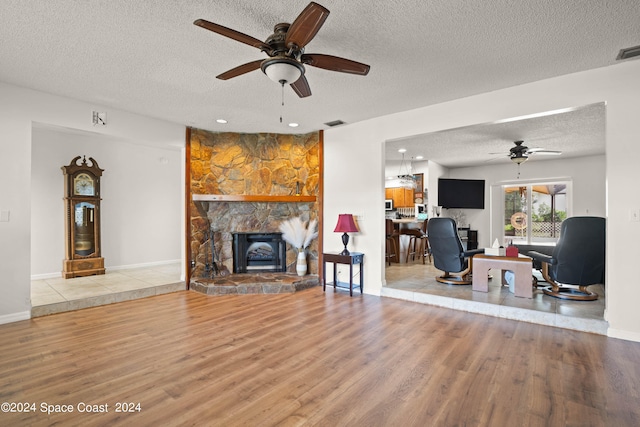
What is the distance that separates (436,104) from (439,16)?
6.48 ft

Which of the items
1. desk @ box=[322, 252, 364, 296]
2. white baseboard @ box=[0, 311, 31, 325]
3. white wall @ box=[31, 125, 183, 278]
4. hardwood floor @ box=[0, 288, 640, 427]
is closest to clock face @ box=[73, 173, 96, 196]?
white wall @ box=[31, 125, 183, 278]

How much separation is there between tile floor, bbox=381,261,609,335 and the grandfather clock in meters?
4.96

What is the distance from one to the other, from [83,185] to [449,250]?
6.10 m

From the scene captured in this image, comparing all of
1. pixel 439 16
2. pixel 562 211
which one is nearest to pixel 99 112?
pixel 439 16

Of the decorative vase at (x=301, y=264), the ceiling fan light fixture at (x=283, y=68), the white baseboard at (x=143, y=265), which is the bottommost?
the white baseboard at (x=143, y=265)

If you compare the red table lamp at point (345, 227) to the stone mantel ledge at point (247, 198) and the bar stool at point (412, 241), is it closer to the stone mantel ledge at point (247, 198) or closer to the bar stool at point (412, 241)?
the stone mantel ledge at point (247, 198)

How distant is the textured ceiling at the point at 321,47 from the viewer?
237cm

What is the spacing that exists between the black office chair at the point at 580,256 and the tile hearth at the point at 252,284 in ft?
11.0

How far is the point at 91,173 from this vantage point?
18.6ft

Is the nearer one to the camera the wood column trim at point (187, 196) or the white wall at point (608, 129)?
the white wall at point (608, 129)

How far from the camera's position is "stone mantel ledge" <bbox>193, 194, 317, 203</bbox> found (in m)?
5.31

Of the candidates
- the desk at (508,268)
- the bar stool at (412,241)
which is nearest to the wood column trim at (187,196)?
the desk at (508,268)

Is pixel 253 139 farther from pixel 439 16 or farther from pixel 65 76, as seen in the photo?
pixel 439 16

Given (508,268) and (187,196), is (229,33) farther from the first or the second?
(508,268)
